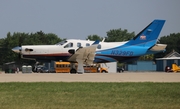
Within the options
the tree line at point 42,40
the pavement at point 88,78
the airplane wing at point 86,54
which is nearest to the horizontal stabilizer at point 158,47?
the airplane wing at point 86,54

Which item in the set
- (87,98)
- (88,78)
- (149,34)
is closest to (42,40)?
(149,34)

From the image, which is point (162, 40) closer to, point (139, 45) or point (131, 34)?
point (131, 34)

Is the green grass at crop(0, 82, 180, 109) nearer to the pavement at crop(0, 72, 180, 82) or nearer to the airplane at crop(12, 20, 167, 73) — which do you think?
the pavement at crop(0, 72, 180, 82)

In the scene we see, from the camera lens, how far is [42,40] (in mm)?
121750

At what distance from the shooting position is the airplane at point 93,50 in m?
36.7

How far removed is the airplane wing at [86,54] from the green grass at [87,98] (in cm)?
1674

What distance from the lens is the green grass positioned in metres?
13.4

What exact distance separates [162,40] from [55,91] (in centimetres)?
12589

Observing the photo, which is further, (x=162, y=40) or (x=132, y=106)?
(x=162, y=40)

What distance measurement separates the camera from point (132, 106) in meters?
13.4

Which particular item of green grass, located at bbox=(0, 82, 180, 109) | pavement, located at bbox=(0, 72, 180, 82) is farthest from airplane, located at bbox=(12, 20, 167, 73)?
green grass, located at bbox=(0, 82, 180, 109)

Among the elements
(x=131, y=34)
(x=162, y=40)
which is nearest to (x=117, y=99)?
(x=162, y=40)

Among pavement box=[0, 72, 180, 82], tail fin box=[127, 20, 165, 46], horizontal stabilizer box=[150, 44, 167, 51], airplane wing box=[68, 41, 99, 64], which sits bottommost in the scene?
pavement box=[0, 72, 180, 82]

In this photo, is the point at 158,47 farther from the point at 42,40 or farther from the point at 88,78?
the point at 42,40
